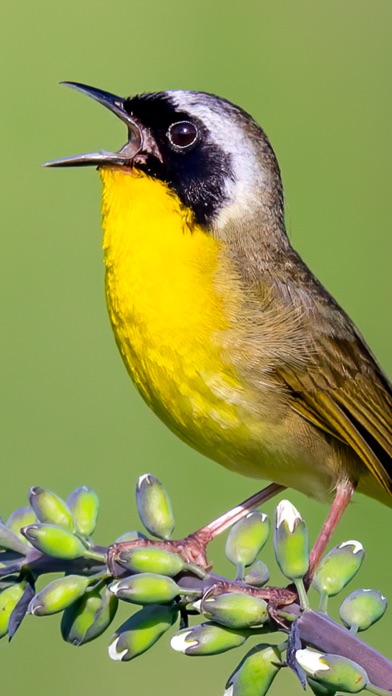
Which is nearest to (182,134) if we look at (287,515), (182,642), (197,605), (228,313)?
(228,313)

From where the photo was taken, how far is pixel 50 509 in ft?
7.44

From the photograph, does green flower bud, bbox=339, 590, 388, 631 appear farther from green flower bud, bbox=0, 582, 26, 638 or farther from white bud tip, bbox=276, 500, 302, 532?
green flower bud, bbox=0, 582, 26, 638

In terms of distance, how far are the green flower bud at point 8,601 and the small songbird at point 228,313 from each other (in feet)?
4.19

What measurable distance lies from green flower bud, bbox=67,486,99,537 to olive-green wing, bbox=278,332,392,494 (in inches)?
50.4

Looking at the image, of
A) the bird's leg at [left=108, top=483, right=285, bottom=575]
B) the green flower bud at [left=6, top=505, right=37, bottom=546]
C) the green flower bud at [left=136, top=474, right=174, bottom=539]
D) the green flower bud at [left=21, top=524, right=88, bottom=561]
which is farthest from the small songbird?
the green flower bud at [left=21, top=524, right=88, bottom=561]

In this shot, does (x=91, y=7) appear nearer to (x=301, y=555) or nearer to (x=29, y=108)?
(x=29, y=108)

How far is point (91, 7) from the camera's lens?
8117mm

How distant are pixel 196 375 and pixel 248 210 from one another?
60 centimetres

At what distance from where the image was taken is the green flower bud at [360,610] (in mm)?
2143

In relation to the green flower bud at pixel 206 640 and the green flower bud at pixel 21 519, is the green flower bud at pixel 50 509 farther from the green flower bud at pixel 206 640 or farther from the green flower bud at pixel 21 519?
the green flower bud at pixel 206 640

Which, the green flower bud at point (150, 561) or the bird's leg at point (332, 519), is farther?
the bird's leg at point (332, 519)

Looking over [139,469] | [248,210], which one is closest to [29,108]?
[139,469]

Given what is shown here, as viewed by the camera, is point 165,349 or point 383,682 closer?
point 383,682

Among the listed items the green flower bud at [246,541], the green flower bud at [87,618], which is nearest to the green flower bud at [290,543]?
the green flower bud at [246,541]
